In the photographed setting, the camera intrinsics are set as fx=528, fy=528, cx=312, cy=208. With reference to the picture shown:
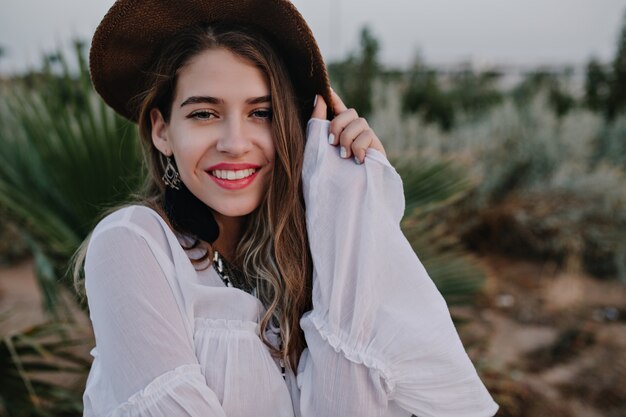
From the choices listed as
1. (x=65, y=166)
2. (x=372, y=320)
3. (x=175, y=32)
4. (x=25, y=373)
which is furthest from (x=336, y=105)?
(x=25, y=373)

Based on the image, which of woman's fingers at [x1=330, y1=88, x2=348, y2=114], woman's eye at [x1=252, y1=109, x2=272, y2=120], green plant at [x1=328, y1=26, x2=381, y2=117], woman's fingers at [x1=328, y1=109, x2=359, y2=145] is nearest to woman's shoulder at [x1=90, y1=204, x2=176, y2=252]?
woman's eye at [x1=252, y1=109, x2=272, y2=120]

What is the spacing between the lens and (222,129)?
4.34 ft

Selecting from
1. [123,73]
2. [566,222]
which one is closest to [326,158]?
[123,73]

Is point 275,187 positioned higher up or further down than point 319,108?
further down

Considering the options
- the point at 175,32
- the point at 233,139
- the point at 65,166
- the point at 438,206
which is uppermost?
→ the point at 175,32

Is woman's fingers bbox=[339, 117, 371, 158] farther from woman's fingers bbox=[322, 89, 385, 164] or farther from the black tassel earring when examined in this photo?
the black tassel earring

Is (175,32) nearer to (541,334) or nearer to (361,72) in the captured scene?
(541,334)

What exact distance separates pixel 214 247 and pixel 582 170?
18.5 feet

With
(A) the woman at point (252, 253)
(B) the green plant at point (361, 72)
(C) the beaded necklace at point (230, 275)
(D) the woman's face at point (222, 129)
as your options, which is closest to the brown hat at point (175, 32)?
(A) the woman at point (252, 253)

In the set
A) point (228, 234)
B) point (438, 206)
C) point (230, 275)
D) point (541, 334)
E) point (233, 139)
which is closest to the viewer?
point (233, 139)

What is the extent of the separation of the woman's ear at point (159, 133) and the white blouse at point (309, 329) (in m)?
0.26

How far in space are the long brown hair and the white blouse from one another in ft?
0.29

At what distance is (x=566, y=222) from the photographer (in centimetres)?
539

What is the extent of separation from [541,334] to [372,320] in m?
3.62
